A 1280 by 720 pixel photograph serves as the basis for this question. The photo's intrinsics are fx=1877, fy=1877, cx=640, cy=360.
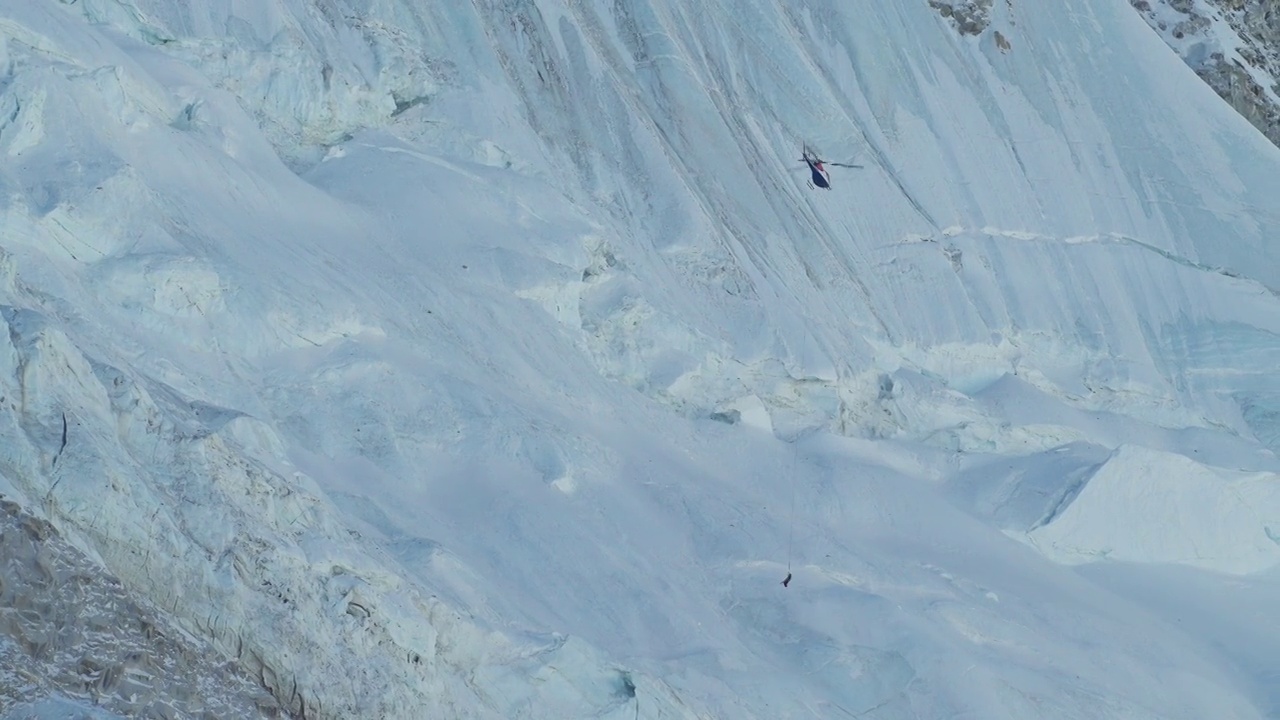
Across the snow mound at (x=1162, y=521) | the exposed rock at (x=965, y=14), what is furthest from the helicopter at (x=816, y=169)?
the snow mound at (x=1162, y=521)

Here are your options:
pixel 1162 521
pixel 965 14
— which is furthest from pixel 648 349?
pixel 965 14

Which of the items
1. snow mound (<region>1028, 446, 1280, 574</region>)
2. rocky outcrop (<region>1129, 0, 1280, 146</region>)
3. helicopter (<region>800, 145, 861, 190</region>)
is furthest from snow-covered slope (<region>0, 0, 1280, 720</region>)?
rocky outcrop (<region>1129, 0, 1280, 146</region>)

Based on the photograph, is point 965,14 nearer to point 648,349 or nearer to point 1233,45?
point 1233,45

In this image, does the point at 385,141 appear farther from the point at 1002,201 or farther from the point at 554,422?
the point at 1002,201

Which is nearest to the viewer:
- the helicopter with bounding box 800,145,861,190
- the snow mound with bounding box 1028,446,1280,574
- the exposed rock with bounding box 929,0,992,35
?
the snow mound with bounding box 1028,446,1280,574

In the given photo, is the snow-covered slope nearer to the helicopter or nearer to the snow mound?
the snow mound
